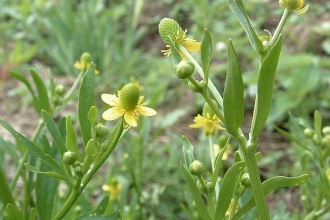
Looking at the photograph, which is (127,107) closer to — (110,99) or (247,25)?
(110,99)

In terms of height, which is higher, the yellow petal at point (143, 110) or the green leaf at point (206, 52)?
the green leaf at point (206, 52)

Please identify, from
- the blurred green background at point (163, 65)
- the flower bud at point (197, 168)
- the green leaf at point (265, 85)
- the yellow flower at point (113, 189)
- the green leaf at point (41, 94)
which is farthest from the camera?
the blurred green background at point (163, 65)

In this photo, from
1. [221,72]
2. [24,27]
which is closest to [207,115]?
[221,72]

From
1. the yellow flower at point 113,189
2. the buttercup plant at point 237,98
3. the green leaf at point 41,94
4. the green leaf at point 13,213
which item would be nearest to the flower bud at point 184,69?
the buttercup plant at point 237,98

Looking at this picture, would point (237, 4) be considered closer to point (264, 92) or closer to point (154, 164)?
point (264, 92)

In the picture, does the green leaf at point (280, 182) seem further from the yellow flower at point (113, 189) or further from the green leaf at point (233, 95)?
the yellow flower at point (113, 189)

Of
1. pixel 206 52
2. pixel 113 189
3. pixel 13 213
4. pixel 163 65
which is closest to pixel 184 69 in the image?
pixel 206 52
